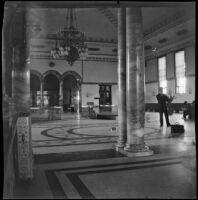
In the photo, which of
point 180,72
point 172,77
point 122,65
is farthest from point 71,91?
point 122,65

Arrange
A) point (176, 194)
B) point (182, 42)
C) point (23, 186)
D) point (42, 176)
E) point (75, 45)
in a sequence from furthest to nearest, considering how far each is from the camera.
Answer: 1. point (182, 42)
2. point (75, 45)
3. point (42, 176)
4. point (23, 186)
5. point (176, 194)

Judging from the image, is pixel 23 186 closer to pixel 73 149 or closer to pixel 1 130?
pixel 1 130

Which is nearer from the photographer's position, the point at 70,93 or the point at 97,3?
the point at 97,3

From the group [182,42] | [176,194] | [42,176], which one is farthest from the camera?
[182,42]

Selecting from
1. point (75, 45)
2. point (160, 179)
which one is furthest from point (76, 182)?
point (75, 45)

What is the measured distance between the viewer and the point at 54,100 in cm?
2020

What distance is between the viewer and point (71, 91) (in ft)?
67.6

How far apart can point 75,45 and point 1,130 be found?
938cm

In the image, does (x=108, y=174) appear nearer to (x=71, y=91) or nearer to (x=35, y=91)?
(x=35, y=91)

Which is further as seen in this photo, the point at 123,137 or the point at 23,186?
the point at 123,137

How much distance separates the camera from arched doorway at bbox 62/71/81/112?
20.0 m

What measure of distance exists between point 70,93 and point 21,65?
1716cm

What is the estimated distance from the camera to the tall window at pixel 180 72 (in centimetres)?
1664

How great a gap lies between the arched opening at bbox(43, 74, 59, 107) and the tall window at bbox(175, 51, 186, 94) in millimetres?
9172
